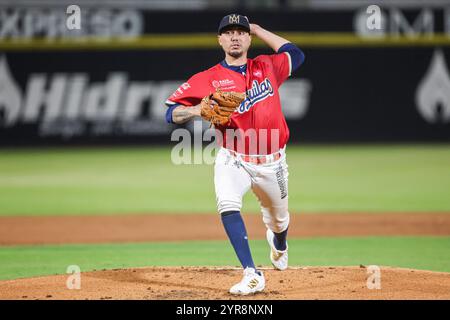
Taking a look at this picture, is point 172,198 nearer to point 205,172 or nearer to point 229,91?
point 205,172

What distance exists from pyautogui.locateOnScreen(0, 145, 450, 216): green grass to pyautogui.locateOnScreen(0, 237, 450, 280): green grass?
2.30 metres

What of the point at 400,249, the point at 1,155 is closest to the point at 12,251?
the point at 400,249

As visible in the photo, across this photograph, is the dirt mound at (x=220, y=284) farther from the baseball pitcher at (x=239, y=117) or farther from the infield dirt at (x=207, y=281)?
the baseball pitcher at (x=239, y=117)

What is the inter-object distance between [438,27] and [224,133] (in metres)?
13.3

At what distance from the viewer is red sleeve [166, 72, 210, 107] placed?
19.7ft

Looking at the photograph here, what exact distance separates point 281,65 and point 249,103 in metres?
0.50

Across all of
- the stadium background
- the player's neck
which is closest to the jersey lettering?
the player's neck

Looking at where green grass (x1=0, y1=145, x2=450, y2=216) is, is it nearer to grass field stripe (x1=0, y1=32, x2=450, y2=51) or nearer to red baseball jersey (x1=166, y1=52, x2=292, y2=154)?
grass field stripe (x1=0, y1=32, x2=450, y2=51)

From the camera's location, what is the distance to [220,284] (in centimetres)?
606

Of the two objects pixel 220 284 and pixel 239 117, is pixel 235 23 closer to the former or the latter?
pixel 239 117

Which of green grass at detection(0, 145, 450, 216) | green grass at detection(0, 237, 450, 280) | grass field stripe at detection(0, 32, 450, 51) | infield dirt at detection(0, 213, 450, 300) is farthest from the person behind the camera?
grass field stripe at detection(0, 32, 450, 51)

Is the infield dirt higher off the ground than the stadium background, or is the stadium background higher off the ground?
the stadium background

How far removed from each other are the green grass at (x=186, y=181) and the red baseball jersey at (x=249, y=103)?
501 centimetres

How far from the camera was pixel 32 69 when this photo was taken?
1761cm
